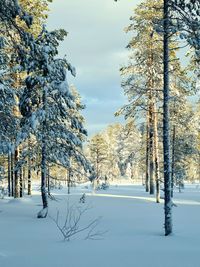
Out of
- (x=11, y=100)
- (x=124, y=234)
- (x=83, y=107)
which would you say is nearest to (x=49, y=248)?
(x=124, y=234)

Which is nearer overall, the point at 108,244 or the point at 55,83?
the point at 108,244

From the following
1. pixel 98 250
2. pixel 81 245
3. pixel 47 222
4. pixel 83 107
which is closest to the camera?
pixel 98 250

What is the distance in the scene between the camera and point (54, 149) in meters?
17.4

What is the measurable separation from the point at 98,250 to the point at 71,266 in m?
1.72

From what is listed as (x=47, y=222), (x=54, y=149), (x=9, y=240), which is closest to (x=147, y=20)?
(x=54, y=149)

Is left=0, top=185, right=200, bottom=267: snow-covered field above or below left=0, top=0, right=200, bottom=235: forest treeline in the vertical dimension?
below

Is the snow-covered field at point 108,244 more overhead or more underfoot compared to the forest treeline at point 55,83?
more underfoot

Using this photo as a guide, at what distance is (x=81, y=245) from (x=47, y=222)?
5068mm

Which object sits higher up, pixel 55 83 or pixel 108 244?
pixel 55 83

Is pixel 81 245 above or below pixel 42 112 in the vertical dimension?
below

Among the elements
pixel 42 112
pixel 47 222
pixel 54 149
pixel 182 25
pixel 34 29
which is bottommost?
pixel 47 222

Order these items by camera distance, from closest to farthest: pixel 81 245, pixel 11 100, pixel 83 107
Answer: pixel 81 245 < pixel 11 100 < pixel 83 107

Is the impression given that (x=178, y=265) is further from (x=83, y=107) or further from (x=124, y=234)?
(x=83, y=107)

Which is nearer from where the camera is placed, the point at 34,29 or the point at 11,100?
the point at 11,100
